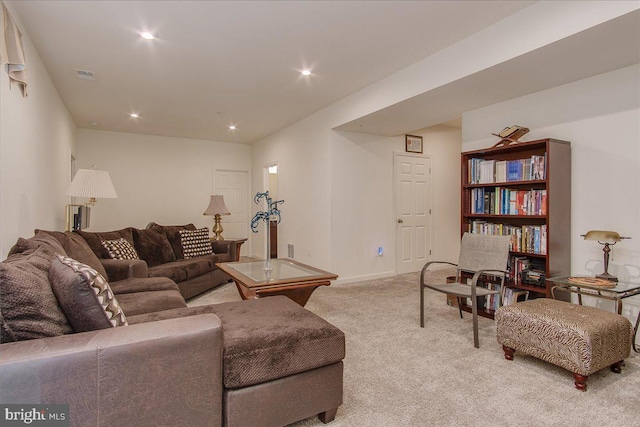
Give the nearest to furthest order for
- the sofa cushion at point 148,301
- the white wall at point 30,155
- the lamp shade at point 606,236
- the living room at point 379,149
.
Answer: the white wall at point 30,155 < the sofa cushion at point 148,301 < the living room at point 379,149 < the lamp shade at point 606,236

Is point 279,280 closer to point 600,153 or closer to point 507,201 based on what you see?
point 507,201

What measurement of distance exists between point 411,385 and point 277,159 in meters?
5.02

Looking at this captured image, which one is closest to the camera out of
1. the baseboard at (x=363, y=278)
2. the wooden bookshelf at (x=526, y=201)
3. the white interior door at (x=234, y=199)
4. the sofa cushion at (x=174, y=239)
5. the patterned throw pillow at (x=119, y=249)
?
the wooden bookshelf at (x=526, y=201)

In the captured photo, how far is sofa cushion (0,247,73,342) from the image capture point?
47.3 inches

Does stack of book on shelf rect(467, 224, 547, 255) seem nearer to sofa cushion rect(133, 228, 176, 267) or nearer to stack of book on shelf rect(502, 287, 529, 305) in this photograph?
stack of book on shelf rect(502, 287, 529, 305)

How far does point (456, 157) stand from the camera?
20.2 ft

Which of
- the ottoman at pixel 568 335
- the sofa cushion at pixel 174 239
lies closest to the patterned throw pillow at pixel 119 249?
the sofa cushion at pixel 174 239

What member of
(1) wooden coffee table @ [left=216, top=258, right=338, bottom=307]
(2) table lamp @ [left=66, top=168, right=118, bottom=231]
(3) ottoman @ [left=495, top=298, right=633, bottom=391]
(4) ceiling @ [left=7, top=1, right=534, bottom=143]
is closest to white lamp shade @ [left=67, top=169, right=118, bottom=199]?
(2) table lamp @ [left=66, top=168, right=118, bottom=231]

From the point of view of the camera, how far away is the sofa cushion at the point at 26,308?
120 cm

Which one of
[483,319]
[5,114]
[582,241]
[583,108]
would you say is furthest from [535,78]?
[5,114]

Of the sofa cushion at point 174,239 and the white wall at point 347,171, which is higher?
the white wall at point 347,171

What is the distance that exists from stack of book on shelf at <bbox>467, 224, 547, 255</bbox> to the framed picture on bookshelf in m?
2.30

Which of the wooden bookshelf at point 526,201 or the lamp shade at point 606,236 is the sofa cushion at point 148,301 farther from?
the lamp shade at point 606,236

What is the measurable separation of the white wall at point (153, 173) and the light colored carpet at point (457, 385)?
484 cm
